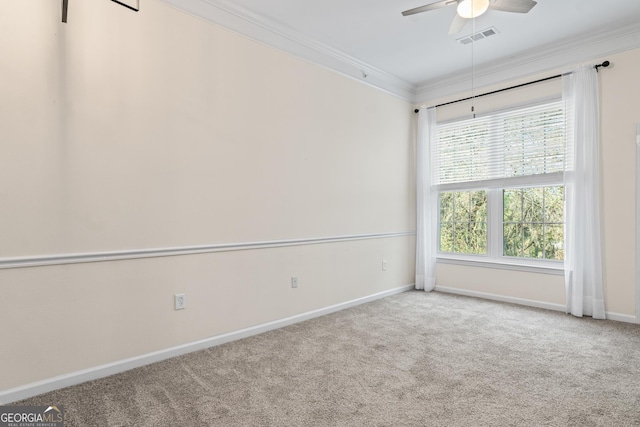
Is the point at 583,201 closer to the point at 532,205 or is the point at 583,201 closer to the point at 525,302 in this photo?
the point at 532,205

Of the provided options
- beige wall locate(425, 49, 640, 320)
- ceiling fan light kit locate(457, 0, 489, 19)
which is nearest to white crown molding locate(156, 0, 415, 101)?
ceiling fan light kit locate(457, 0, 489, 19)

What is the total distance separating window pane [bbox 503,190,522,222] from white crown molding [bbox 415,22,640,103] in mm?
1387

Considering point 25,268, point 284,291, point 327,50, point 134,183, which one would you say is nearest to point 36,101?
point 134,183

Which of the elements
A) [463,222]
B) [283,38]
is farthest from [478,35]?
[463,222]

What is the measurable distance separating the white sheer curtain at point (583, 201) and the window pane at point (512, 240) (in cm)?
57

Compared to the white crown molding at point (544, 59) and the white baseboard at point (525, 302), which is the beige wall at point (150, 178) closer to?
the white crown molding at point (544, 59)

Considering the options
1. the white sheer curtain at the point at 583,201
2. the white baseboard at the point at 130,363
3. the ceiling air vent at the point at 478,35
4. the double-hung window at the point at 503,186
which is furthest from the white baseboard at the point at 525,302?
the ceiling air vent at the point at 478,35

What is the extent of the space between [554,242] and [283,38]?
12.2 feet

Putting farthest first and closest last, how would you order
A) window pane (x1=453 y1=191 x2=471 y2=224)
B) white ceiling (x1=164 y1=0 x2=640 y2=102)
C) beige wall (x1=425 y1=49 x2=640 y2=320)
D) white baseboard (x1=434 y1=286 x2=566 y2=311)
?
window pane (x1=453 y1=191 x2=471 y2=224), white baseboard (x1=434 y1=286 x2=566 y2=311), beige wall (x1=425 y1=49 x2=640 y2=320), white ceiling (x1=164 y1=0 x2=640 y2=102)

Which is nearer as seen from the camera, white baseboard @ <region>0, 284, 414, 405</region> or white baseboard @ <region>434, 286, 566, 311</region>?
white baseboard @ <region>0, 284, 414, 405</region>

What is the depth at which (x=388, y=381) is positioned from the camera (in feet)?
7.66

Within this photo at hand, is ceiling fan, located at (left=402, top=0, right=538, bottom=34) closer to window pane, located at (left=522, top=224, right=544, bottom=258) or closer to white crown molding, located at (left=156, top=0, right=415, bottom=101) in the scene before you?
white crown molding, located at (left=156, top=0, right=415, bottom=101)

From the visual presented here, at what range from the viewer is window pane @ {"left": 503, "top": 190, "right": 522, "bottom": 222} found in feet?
14.3

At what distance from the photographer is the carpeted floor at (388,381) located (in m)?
1.94
